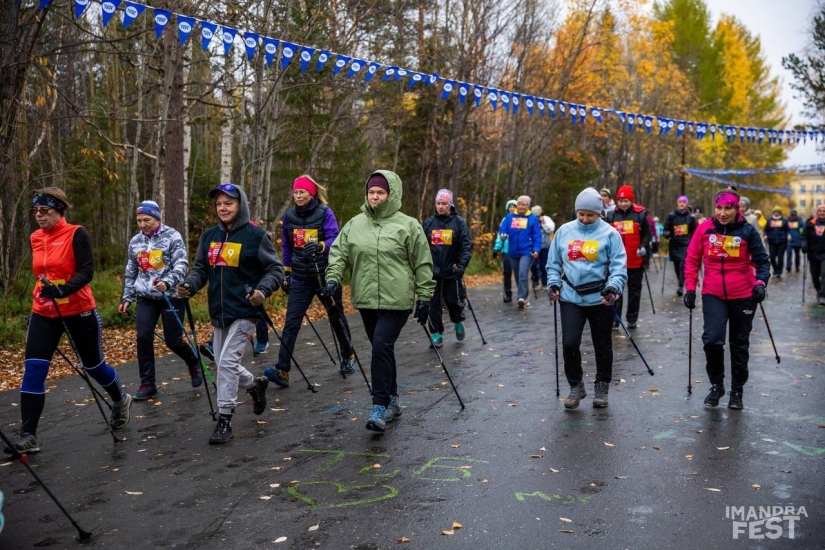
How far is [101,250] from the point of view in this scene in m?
20.2

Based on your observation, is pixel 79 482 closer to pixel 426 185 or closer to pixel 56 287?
pixel 56 287

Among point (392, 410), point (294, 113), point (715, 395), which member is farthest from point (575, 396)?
point (294, 113)

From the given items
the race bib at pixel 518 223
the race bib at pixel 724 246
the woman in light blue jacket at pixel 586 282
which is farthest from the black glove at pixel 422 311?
the race bib at pixel 518 223

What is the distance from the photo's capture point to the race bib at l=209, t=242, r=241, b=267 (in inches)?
255

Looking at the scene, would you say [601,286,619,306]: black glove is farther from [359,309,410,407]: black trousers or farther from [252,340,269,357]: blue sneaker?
[252,340,269,357]: blue sneaker

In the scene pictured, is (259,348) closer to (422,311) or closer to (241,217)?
(241,217)

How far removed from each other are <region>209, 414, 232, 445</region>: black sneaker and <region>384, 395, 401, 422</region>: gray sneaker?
4.25 feet

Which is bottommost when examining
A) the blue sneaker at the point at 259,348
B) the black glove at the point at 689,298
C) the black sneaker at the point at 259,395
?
the blue sneaker at the point at 259,348

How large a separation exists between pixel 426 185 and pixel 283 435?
2004cm

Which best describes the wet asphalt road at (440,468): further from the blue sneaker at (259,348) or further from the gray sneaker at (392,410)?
the blue sneaker at (259,348)

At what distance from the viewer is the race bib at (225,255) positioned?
6.49 metres

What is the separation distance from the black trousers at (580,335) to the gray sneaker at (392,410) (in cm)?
161

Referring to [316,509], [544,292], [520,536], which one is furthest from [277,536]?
[544,292]

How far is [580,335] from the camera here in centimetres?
729
